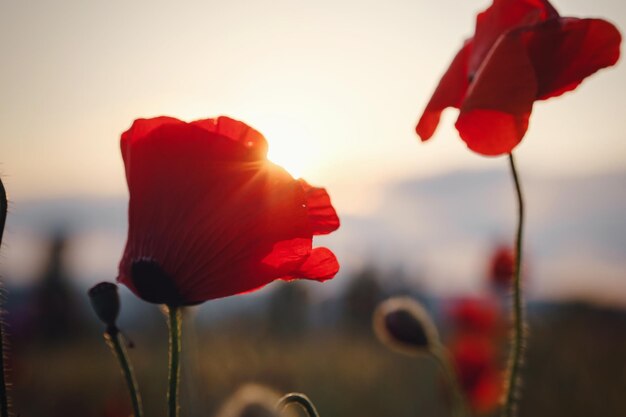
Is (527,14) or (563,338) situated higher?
(527,14)

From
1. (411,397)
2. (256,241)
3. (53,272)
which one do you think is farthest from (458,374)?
(53,272)

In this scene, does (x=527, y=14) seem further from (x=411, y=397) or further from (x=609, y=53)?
(x=411, y=397)

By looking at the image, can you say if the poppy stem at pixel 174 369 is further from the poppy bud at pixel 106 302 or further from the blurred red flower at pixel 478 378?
the blurred red flower at pixel 478 378

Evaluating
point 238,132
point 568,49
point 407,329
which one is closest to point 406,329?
point 407,329

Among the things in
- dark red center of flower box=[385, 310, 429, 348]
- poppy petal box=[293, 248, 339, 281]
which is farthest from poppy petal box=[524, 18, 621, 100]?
dark red center of flower box=[385, 310, 429, 348]

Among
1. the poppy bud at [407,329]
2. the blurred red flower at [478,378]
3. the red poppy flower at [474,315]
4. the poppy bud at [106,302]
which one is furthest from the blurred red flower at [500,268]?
the poppy bud at [106,302]

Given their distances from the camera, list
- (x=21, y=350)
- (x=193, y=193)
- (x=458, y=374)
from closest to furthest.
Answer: (x=193, y=193), (x=21, y=350), (x=458, y=374)

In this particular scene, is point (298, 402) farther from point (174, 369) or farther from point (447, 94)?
point (447, 94)
